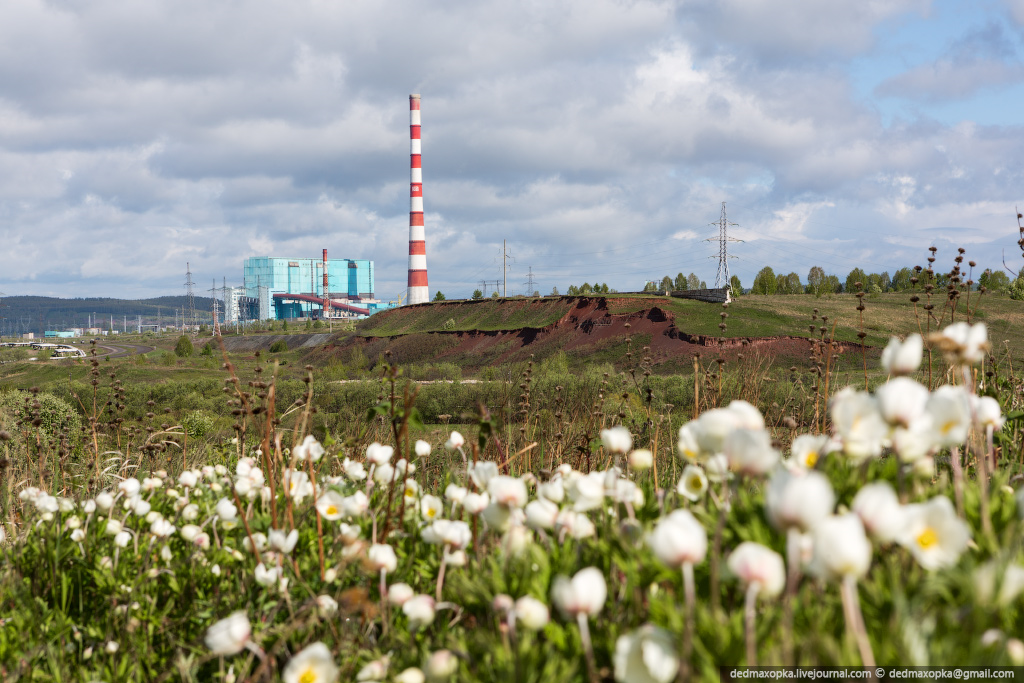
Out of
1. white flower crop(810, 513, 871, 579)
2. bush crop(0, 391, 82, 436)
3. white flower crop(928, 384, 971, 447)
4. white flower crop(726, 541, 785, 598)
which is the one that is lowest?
bush crop(0, 391, 82, 436)

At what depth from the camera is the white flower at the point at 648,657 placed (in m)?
0.92

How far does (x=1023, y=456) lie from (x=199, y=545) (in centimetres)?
348

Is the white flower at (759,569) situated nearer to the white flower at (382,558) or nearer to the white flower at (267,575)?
the white flower at (382,558)

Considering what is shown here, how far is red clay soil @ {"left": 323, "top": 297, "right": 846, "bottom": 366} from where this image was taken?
25672mm

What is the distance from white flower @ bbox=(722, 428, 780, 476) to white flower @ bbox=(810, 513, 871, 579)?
208 millimetres

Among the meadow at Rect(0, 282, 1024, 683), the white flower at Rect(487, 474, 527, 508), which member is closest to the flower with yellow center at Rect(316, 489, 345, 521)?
the meadow at Rect(0, 282, 1024, 683)

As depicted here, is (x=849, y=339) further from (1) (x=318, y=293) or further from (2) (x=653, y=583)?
(1) (x=318, y=293)

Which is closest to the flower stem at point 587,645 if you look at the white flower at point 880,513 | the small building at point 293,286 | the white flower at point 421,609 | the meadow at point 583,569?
the meadow at point 583,569

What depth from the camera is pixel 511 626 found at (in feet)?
3.43

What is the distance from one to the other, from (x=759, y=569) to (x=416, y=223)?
176 ft

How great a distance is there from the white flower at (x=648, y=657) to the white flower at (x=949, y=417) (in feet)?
2.06

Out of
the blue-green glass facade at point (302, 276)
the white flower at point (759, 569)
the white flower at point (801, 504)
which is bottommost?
the white flower at point (759, 569)

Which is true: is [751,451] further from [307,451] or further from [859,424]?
[307,451]

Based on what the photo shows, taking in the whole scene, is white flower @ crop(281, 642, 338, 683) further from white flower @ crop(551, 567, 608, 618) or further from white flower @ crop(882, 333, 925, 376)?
white flower @ crop(882, 333, 925, 376)
